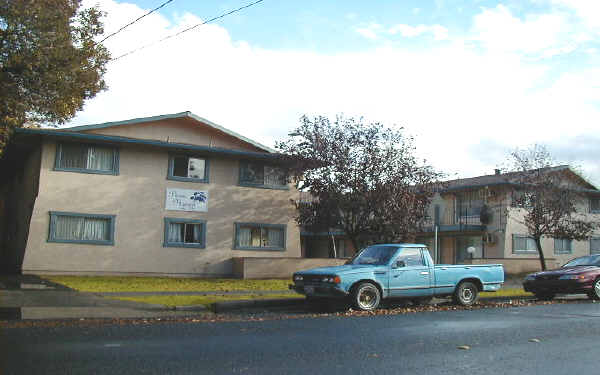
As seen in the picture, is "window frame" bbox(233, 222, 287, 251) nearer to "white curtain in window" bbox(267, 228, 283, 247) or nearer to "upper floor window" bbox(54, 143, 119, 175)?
"white curtain in window" bbox(267, 228, 283, 247)

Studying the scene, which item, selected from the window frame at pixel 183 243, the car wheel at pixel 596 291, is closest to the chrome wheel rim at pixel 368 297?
the car wheel at pixel 596 291

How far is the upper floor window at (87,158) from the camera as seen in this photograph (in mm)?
23055

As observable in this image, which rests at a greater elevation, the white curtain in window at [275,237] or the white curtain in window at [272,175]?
the white curtain in window at [272,175]

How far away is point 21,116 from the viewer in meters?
21.6

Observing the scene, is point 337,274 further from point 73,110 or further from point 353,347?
point 73,110

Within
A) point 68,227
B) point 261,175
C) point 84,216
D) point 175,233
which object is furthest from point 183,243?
point 261,175

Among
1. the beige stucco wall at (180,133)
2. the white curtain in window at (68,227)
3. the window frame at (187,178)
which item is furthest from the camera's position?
the window frame at (187,178)

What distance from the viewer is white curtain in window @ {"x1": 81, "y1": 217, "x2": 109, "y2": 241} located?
23.2 metres

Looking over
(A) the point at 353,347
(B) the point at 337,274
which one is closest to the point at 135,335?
(A) the point at 353,347

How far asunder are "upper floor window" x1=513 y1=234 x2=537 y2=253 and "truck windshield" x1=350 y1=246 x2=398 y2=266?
2186cm

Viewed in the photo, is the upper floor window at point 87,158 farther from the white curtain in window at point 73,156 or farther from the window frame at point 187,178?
the window frame at point 187,178

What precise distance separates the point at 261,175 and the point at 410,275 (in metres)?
13.5

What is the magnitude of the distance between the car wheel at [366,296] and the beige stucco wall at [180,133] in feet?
45.6

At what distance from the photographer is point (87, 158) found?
23484mm
